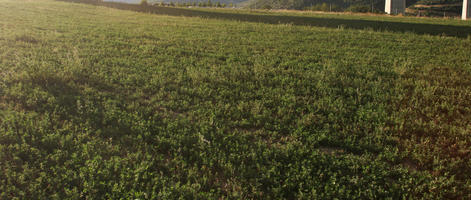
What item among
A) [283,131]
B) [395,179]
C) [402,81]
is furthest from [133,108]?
[402,81]

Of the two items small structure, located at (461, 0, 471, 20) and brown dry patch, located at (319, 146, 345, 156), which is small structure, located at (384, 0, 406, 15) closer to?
small structure, located at (461, 0, 471, 20)

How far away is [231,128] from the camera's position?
5766 millimetres

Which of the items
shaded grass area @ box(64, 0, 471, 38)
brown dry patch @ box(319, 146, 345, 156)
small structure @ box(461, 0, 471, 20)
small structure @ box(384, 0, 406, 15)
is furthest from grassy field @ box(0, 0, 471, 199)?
small structure @ box(384, 0, 406, 15)

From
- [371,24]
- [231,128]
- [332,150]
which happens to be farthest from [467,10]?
[231,128]

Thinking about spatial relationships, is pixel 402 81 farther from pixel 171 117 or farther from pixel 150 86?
pixel 150 86

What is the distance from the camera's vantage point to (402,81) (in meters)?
8.44

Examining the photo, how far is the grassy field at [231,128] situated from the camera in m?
4.02

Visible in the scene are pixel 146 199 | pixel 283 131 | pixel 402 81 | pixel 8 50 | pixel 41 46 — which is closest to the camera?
pixel 146 199

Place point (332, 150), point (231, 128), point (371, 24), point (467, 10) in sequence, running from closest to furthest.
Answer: point (332, 150) → point (231, 128) → point (371, 24) → point (467, 10)

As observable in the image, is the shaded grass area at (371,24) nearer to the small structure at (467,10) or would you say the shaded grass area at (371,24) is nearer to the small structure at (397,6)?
the small structure at (467,10)

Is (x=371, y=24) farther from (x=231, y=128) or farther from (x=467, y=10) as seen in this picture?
(x=467, y=10)

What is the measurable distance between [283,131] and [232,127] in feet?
3.54

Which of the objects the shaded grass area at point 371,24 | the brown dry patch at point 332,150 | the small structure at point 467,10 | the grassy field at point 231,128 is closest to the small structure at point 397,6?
the small structure at point 467,10

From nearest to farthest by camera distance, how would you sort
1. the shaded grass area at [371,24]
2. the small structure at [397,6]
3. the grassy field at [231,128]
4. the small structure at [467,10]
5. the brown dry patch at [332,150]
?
the grassy field at [231,128]
the brown dry patch at [332,150]
the shaded grass area at [371,24]
the small structure at [467,10]
the small structure at [397,6]
